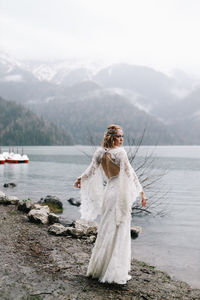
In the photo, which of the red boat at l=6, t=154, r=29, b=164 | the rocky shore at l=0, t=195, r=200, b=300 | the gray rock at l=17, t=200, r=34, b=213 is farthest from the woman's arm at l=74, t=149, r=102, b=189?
the red boat at l=6, t=154, r=29, b=164

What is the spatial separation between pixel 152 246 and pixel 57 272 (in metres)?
6.27

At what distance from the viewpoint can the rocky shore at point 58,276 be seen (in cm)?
523

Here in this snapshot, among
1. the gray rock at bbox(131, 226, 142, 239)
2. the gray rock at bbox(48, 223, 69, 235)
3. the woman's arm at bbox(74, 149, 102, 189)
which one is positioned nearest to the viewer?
the woman's arm at bbox(74, 149, 102, 189)

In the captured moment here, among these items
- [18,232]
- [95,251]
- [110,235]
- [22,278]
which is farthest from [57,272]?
[18,232]

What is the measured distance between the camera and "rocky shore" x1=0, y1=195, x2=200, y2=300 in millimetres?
5226

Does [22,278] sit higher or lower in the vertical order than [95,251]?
lower

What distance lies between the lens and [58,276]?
6.07 metres

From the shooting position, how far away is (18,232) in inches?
391

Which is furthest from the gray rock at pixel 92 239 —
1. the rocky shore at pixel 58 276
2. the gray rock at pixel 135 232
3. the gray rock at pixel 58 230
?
the gray rock at pixel 135 232

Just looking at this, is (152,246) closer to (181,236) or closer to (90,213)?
(181,236)

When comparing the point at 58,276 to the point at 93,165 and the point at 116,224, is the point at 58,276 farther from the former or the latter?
the point at 93,165

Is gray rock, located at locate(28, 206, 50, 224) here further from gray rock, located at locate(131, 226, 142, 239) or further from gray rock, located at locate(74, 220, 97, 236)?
gray rock, located at locate(131, 226, 142, 239)

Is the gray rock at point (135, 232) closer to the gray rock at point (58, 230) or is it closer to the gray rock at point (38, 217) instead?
the gray rock at point (58, 230)

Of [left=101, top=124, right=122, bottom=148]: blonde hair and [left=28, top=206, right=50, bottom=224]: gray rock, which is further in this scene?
[left=28, top=206, right=50, bottom=224]: gray rock
